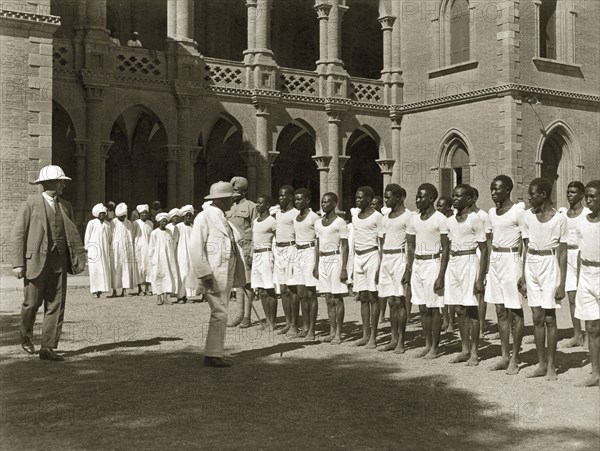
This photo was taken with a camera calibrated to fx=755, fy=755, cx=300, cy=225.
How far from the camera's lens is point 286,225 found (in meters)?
10.5

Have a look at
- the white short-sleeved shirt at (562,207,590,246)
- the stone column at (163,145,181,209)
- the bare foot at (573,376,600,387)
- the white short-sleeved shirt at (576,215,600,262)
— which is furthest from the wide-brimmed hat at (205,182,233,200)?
the stone column at (163,145,181,209)

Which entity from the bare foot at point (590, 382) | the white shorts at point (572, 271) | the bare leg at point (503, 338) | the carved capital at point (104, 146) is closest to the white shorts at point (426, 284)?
the bare leg at point (503, 338)

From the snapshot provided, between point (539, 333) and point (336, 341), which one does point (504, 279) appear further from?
point (336, 341)

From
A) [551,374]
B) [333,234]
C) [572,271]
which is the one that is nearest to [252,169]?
[333,234]

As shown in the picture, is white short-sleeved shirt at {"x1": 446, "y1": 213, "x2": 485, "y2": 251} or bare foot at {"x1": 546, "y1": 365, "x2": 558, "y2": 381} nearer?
bare foot at {"x1": 546, "y1": 365, "x2": 558, "y2": 381}

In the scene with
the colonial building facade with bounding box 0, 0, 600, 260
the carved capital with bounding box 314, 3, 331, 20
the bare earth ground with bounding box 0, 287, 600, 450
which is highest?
the carved capital with bounding box 314, 3, 331, 20

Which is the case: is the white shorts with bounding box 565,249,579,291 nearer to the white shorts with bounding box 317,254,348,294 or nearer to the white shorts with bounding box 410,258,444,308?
the white shorts with bounding box 410,258,444,308

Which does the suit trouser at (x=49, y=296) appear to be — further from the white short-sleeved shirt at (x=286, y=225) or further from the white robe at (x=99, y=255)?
the white robe at (x=99, y=255)

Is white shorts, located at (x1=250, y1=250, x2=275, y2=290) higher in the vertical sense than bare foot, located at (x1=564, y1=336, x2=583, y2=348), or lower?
higher

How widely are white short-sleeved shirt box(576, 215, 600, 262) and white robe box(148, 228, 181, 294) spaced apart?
9.50 m

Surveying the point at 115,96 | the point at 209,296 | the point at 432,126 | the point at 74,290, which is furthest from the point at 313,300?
the point at 432,126

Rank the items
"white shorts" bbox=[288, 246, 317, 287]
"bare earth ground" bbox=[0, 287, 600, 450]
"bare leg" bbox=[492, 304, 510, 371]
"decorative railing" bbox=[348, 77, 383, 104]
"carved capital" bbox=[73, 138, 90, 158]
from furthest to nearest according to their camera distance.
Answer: "decorative railing" bbox=[348, 77, 383, 104]
"carved capital" bbox=[73, 138, 90, 158]
"white shorts" bbox=[288, 246, 317, 287]
"bare leg" bbox=[492, 304, 510, 371]
"bare earth ground" bbox=[0, 287, 600, 450]

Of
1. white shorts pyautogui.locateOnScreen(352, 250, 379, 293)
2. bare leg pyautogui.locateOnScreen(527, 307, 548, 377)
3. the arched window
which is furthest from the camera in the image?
the arched window

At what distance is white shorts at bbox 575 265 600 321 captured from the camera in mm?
7129
